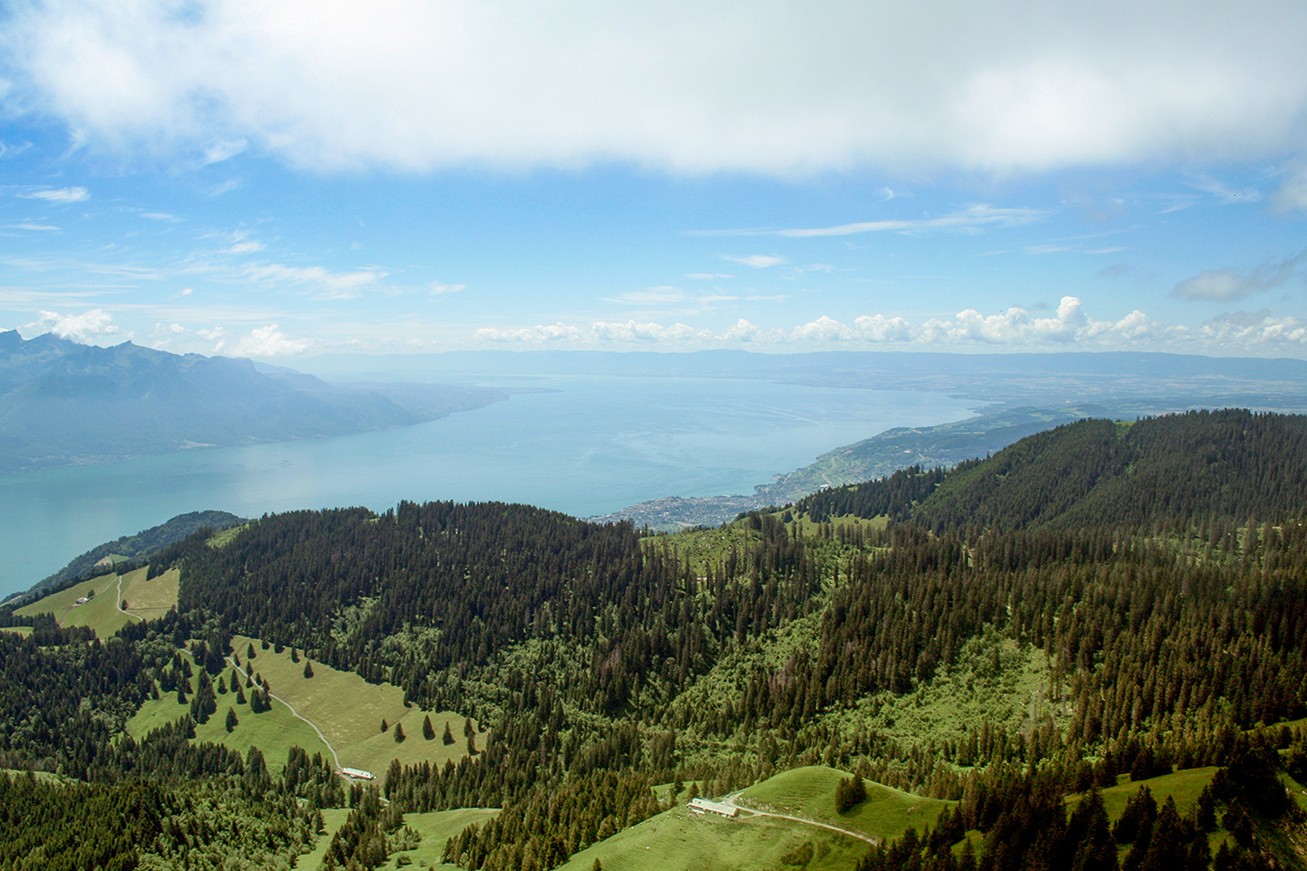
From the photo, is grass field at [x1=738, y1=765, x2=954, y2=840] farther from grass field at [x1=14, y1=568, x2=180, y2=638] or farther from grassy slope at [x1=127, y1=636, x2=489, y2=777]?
grass field at [x1=14, y1=568, x2=180, y2=638]

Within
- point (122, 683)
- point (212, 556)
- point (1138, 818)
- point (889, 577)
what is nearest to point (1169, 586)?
point (889, 577)

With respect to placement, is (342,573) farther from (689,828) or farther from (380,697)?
(689,828)

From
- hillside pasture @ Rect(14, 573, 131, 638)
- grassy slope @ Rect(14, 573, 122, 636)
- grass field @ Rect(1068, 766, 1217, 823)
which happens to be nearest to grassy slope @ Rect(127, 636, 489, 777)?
hillside pasture @ Rect(14, 573, 131, 638)

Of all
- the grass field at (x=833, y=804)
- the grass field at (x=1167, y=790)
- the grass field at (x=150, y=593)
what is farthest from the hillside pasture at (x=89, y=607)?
the grass field at (x=1167, y=790)

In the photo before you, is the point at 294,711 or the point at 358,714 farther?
the point at 294,711

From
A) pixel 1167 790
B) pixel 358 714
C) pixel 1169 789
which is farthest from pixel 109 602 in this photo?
pixel 1169 789

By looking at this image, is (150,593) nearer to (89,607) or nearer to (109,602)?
(109,602)
